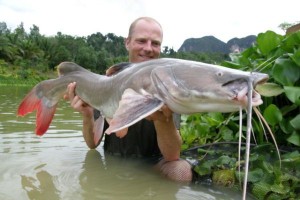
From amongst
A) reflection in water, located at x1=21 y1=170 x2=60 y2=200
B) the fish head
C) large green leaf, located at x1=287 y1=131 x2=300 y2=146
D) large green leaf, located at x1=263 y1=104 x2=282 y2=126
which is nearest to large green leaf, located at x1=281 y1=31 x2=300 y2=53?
large green leaf, located at x1=263 y1=104 x2=282 y2=126

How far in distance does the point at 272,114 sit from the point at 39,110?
6.31ft

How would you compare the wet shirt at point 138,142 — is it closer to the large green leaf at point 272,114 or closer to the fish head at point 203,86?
the large green leaf at point 272,114

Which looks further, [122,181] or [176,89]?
[122,181]

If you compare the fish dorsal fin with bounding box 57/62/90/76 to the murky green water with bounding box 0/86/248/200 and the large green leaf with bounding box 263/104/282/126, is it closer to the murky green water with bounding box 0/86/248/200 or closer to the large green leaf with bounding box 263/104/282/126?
the murky green water with bounding box 0/86/248/200

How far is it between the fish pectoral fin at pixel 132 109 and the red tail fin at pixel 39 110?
55.1 inches

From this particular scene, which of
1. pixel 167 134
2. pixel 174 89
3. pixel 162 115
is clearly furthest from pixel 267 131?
pixel 174 89

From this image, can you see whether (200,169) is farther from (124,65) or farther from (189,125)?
(189,125)

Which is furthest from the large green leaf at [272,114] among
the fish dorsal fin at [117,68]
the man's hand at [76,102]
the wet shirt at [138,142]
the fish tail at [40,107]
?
the fish tail at [40,107]

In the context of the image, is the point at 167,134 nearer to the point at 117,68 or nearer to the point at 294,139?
the point at 117,68

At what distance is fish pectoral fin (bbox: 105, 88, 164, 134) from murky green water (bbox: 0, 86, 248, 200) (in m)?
0.67

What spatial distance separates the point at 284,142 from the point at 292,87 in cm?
52

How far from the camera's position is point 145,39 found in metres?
3.19

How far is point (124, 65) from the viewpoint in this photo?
257 cm

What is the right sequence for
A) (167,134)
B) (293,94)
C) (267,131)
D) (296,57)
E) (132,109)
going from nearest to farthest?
1. (132,109)
2. (167,134)
3. (293,94)
4. (296,57)
5. (267,131)
